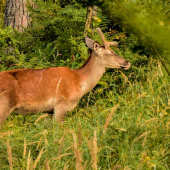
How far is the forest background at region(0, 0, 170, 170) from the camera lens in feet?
7.41

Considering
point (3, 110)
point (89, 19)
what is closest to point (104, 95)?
point (89, 19)

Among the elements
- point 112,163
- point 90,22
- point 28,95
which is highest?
→ point 90,22

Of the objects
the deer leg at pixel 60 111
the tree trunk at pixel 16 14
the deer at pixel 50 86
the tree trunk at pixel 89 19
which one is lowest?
the deer leg at pixel 60 111

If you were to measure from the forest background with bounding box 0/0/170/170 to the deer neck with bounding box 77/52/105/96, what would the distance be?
0.20 m

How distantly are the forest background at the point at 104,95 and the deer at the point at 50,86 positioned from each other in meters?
0.25

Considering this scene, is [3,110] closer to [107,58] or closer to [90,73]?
[90,73]

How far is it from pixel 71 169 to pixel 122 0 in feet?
5.07

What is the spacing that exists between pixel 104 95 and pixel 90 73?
30.8 inches

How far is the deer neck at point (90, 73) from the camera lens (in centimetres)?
548

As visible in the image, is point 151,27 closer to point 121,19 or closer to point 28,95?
point 121,19

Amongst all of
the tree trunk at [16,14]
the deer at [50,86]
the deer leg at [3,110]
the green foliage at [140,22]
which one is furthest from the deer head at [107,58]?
the green foliage at [140,22]

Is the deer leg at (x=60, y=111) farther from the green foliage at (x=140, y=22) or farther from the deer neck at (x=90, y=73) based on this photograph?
the green foliage at (x=140, y=22)

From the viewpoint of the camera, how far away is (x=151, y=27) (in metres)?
2.00

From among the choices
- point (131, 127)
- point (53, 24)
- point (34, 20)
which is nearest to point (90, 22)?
point (53, 24)
